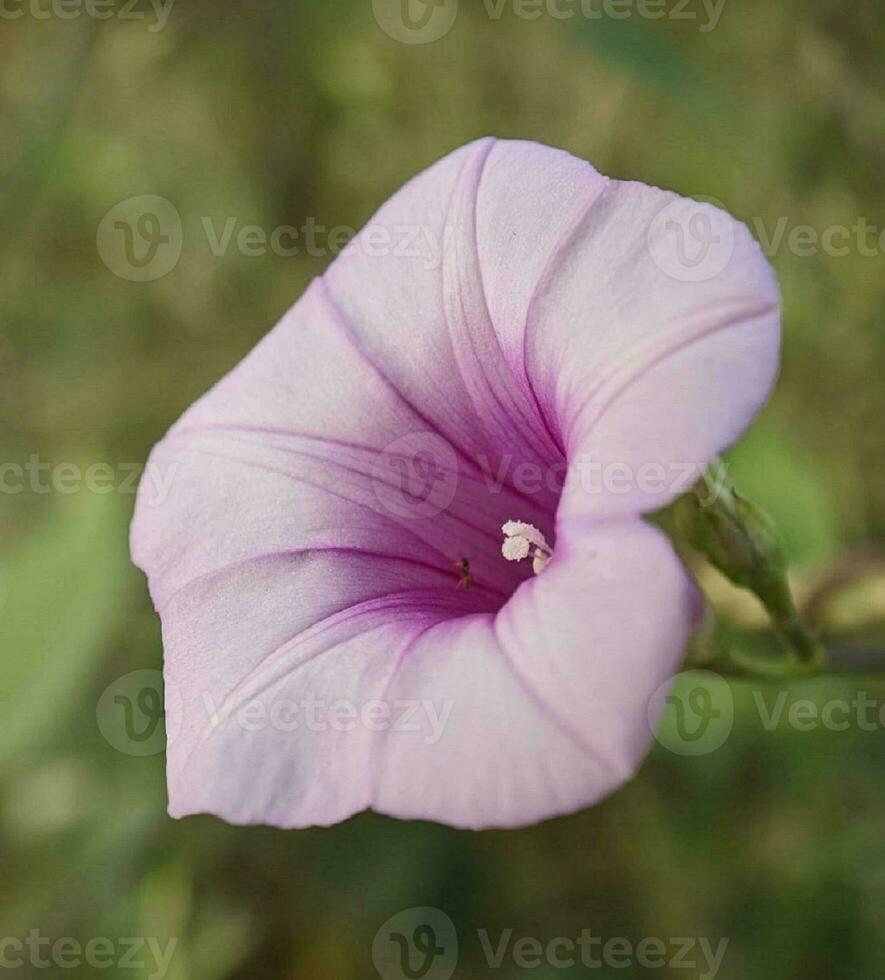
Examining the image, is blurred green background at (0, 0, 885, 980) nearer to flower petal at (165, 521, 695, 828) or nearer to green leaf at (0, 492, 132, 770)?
green leaf at (0, 492, 132, 770)

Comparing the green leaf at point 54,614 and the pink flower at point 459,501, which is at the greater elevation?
the pink flower at point 459,501

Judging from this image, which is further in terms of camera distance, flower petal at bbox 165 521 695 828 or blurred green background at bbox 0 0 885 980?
blurred green background at bbox 0 0 885 980

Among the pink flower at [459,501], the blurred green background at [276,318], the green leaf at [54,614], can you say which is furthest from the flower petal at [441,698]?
the blurred green background at [276,318]

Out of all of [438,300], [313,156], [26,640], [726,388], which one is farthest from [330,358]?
[313,156]

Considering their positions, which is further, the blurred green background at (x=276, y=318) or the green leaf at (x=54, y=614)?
the blurred green background at (x=276, y=318)

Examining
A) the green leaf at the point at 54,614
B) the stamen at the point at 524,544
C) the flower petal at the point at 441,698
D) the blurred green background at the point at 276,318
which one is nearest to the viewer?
the flower petal at the point at 441,698

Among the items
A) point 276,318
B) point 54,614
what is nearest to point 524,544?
point 54,614

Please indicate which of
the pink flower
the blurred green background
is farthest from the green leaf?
the pink flower

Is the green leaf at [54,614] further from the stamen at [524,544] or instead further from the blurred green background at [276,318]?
the stamen at [524,544]
